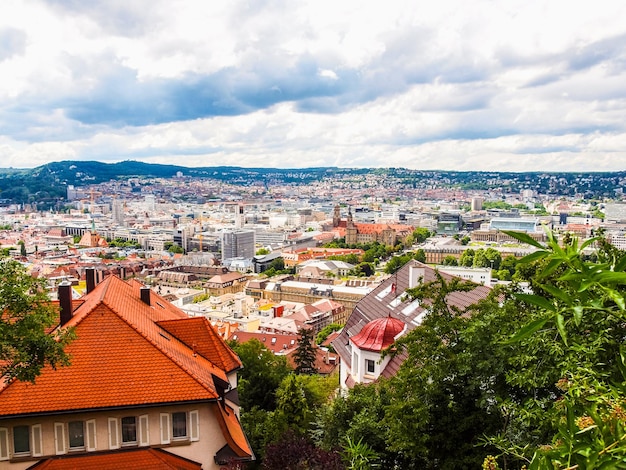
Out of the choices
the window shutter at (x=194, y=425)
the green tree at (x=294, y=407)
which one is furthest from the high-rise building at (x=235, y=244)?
the window shutter at (x=194, y=425)

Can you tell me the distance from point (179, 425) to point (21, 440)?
10.2 ft

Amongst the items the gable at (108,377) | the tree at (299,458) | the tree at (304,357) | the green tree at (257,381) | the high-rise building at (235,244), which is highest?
the gable at (108,377)

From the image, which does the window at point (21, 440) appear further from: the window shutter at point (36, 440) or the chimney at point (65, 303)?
the chimney at point (65, 303)

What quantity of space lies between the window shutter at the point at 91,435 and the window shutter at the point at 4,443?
1500 millimetres

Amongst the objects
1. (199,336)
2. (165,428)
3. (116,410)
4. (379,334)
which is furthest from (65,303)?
(379,334)

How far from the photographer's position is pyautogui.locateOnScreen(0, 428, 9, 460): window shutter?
1026 centimetres

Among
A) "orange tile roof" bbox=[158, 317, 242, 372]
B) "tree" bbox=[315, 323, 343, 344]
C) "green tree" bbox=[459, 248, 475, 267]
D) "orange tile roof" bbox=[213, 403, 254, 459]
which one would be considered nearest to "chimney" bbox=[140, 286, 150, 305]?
"orange tile roof" bbox=[158, 317, 242, 372]

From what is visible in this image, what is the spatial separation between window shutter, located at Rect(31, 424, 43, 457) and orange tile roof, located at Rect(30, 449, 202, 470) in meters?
0.21

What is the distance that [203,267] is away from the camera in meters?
104

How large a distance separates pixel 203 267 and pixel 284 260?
73.4 ft

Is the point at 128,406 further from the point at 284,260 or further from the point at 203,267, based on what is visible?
the point at 284,260

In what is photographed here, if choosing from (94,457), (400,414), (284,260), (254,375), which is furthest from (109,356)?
(284,260)

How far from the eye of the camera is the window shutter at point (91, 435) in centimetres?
1061

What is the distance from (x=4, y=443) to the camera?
10.3m
